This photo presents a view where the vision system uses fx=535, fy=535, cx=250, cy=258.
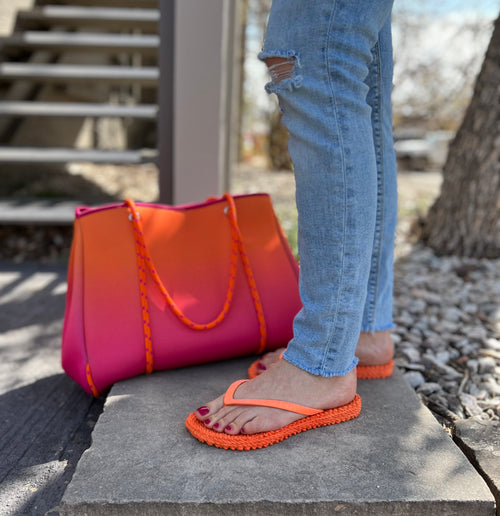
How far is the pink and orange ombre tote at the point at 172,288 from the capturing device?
123 centimetres

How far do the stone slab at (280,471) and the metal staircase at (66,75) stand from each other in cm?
167

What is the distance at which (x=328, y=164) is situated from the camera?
973mm

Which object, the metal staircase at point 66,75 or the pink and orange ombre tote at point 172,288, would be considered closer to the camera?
the pink and orange ombre tote at point 172,288

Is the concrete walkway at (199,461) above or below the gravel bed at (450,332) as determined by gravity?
above

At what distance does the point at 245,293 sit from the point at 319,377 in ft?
1.24

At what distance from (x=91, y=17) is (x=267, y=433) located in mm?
3179

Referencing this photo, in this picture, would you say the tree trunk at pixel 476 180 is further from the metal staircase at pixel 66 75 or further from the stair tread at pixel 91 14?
the stair tread at pixel 91 14

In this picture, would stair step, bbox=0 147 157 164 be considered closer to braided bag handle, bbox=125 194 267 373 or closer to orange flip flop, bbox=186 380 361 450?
braided bag handle, bbox=125 194 267 373

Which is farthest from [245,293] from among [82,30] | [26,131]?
[82,30]

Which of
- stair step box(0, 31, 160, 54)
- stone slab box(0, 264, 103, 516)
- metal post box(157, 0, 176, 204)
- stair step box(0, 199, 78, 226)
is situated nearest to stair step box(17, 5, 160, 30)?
stair step box(0, 31, 160, 54)

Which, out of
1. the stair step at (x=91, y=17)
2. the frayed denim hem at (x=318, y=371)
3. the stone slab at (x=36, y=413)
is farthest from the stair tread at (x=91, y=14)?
the frayed denim hem at (x=318, y=371)

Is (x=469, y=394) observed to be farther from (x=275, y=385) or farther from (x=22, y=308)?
(x=22, y=308)

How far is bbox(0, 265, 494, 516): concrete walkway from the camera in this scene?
84 centimetres

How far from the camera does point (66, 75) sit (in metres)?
2.92
